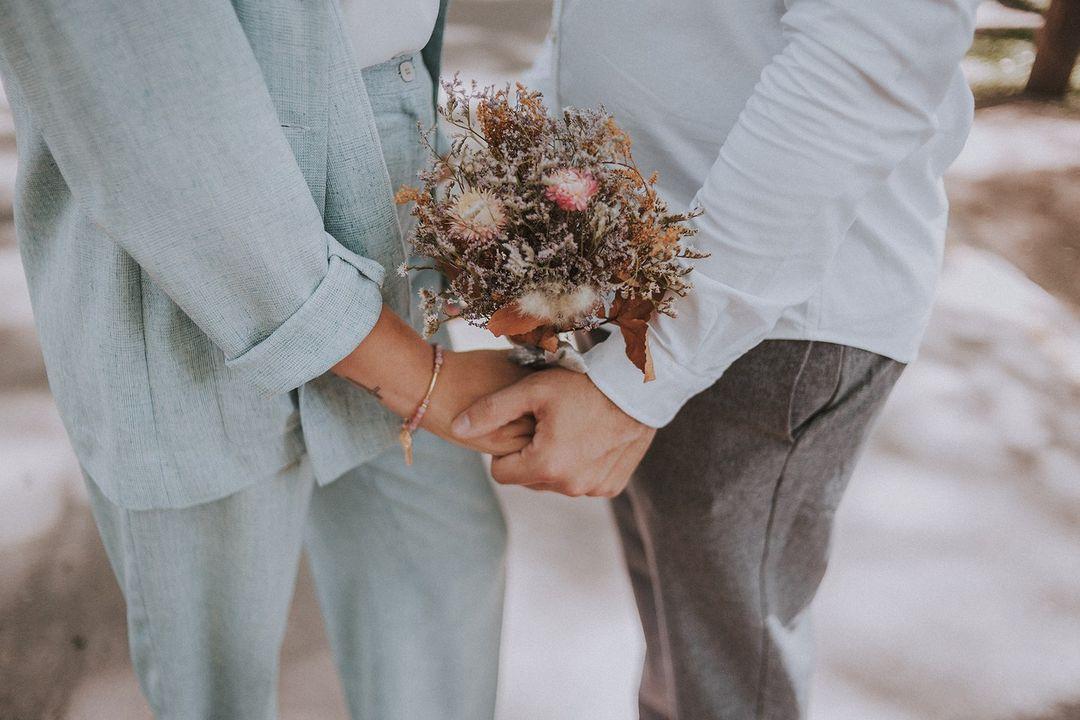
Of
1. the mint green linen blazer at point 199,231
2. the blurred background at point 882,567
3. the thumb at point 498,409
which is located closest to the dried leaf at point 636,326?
the thumb at point 498,409

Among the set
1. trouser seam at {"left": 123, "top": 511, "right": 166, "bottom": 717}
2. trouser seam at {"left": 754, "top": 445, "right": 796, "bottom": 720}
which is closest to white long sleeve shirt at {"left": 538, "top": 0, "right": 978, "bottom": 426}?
trouser seam at {"left": 754, "top": 445, "right": 796, "bottom": 720}

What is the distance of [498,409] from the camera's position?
96 centimetres

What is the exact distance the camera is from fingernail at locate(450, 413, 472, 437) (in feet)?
3.20

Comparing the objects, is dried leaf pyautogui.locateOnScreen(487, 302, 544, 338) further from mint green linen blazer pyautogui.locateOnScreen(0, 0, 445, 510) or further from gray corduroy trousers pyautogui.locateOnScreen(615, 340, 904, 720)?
gray corduroy trousers pyautogui.locateOnScreen(615, 340, 904, 720)

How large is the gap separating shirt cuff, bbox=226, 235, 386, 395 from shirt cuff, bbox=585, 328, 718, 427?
0.27 m

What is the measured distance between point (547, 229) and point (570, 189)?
51 mm

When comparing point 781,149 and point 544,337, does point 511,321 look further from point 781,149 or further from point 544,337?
point 781,149

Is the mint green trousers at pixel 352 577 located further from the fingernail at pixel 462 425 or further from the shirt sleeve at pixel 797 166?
the shirt sleeve at pixel 797 166

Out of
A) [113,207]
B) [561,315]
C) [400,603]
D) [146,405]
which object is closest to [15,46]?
[113,207]

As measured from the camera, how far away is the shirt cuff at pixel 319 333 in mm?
862

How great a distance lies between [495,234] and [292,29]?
29 cm

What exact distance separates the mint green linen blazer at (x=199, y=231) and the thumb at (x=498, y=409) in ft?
0.54

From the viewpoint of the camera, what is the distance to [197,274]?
82 centimetres

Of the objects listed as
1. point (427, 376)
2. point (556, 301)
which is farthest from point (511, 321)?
point (427, 376)
